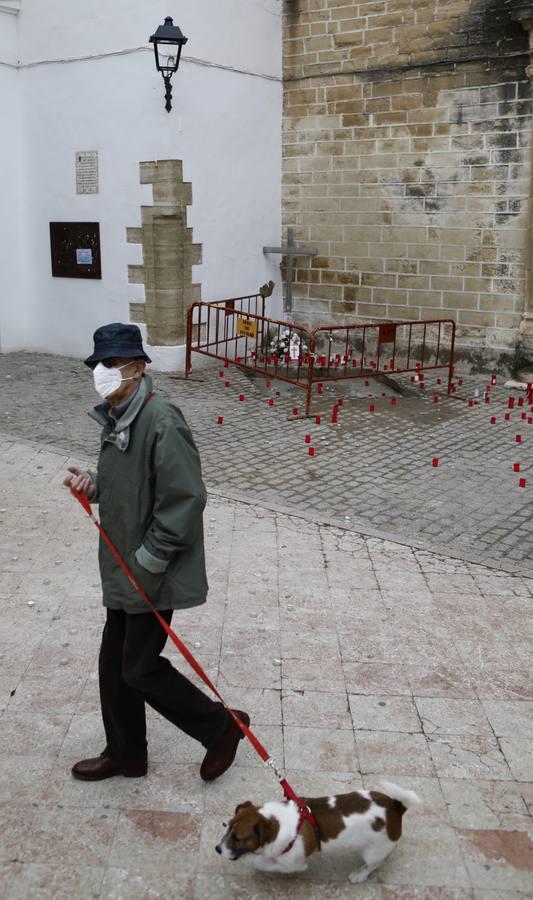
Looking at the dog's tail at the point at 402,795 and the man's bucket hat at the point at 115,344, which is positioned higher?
the man's bucket hat at the point at 115,344

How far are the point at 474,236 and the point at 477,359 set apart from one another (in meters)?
1.61

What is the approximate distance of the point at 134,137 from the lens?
37.4 feet

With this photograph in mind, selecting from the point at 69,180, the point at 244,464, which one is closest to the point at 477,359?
the point at 244,464

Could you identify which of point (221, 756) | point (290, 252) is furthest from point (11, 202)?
point (221, 756)

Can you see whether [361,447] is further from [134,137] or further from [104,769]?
[134,137]

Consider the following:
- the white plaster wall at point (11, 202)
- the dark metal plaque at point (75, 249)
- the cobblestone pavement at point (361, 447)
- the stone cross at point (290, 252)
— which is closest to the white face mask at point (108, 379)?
the cobblestone pavement at point (361, 447)

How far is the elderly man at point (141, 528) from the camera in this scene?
10.0 feet

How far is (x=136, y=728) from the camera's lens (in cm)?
339

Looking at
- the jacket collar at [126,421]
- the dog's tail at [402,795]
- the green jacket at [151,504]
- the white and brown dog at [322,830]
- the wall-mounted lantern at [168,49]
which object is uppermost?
the wall-mounted lantern at [168,49]

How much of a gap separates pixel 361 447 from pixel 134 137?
5.67 metres

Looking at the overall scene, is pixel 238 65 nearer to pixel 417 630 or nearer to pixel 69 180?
pixel 69 180

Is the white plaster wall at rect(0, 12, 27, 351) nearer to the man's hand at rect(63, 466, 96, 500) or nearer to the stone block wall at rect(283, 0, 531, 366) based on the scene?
the stone block wall at rect(283, 0, 531, 366)

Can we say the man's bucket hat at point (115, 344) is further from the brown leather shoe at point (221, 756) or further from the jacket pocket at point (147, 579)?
the brown leather shoe at point (221, 756)

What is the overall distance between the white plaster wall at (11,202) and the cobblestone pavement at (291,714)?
744cm
